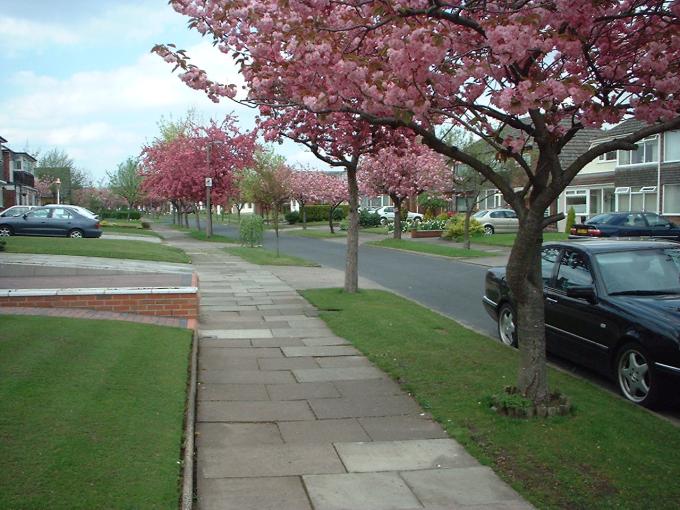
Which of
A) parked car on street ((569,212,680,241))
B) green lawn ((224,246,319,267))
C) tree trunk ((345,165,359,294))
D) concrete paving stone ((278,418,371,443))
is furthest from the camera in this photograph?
parked car on street ((569,212,680,241))

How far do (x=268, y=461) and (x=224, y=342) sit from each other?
15.1 feet

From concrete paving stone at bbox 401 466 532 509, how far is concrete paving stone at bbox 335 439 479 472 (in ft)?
0.46

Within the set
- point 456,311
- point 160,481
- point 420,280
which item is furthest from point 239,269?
point 160,481

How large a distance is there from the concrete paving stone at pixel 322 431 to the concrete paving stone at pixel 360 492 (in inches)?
32.3

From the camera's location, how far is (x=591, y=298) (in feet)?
26.3

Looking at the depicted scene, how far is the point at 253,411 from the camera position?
6.65 metres

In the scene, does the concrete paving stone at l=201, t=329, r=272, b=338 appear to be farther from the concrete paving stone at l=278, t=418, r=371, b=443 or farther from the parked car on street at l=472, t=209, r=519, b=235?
the parked car on street at l=472, t=209, r=519, b=235

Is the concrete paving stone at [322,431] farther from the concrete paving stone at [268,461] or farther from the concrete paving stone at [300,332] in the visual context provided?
the concrete paving stone at [300,332]

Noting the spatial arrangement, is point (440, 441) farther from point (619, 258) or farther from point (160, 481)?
point (619, 258)

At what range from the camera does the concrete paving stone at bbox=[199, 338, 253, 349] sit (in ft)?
31.4

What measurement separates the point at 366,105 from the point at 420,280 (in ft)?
41.9

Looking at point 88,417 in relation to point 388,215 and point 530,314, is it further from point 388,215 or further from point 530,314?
point 388,215

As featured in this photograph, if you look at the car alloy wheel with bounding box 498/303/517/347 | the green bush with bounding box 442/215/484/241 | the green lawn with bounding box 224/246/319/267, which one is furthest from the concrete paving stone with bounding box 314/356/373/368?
the green bush with bounding box 442/215/484/241

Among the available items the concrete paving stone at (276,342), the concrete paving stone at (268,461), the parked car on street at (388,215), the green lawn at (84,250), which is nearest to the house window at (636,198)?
the parked car on street at (388,215)
